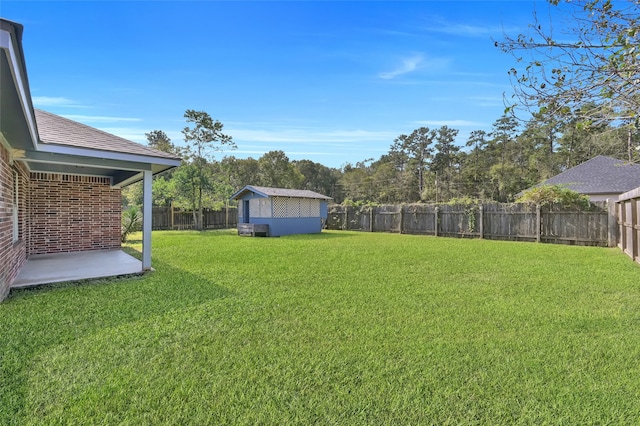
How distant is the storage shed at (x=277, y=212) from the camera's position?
1588 centimetres

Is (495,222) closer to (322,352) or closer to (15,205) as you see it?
(322,352)

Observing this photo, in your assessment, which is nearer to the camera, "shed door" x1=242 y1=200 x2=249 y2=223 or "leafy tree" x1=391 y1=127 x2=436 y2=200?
"shed door" x1=242 y1=200 x2=249 y2=223

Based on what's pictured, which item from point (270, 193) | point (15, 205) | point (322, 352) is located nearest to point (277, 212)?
point (270, 193)

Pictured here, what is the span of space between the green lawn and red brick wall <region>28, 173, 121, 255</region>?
4.41m

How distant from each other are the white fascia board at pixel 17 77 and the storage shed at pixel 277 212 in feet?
39.3

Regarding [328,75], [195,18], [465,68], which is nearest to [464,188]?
[328,75]

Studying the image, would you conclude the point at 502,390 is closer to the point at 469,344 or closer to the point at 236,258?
the point at 469,344

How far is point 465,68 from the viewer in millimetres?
7430

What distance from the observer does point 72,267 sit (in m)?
6.65

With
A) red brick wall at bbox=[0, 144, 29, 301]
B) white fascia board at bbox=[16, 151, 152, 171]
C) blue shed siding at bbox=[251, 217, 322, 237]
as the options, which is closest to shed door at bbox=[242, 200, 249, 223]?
blue shed siding at bbox=[251, 217, 322, 237]

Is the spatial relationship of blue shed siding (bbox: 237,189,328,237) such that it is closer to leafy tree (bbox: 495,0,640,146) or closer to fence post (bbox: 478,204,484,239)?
fence post (bbox: 478,204,484,239)

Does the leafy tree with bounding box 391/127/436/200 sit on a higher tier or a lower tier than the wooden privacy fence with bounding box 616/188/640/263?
higher

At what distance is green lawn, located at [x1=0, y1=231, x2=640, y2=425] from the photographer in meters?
2.11

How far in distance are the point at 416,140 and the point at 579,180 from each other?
24.9 meters
